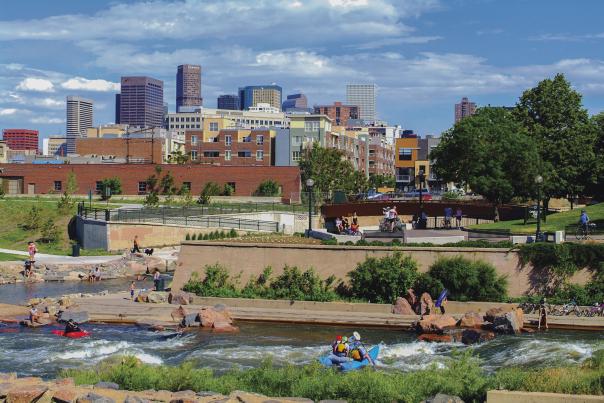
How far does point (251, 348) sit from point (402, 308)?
28.9 ft

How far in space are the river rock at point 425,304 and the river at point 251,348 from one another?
2497mm

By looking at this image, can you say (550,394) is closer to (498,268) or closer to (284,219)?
(498,268)

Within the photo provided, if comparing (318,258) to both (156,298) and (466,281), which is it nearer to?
(466,281)

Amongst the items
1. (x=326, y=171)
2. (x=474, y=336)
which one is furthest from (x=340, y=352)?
(x=326, y=171)

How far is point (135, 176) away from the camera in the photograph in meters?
96.4

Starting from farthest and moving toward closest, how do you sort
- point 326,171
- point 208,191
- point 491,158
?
point 326,171 < point 208,191 < point 491,158

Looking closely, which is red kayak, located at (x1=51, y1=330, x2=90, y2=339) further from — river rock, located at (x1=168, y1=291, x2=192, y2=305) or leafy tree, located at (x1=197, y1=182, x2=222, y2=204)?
leafy tree, located at (x1=197, y1=182, x2=222, y2=204)

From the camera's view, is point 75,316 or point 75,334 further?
point 75,316

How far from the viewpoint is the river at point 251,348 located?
28906 millimetres

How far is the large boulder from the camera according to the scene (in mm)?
34031

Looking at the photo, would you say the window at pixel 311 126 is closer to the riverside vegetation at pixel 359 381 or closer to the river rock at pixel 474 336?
the river rock at pixel 474 336

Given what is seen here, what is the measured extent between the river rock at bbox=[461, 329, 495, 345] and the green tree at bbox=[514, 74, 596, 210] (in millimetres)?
38996

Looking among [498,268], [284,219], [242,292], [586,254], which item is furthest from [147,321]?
[284,219]

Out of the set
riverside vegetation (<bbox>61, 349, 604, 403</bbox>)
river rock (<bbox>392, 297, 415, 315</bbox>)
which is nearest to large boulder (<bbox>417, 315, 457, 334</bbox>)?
river rock (<bbox>392, 297, 415, 315</bbox>)
